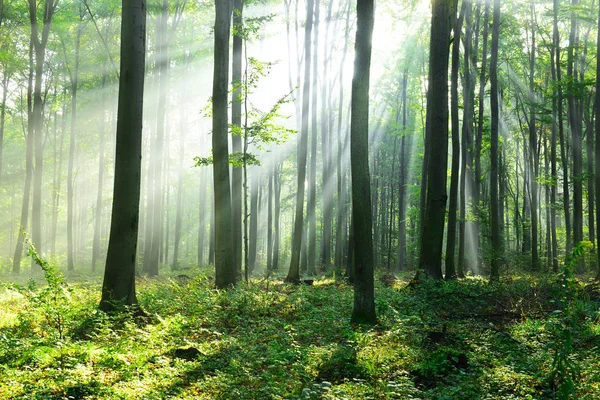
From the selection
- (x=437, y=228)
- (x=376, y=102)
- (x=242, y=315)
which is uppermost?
(x=376, y=102)

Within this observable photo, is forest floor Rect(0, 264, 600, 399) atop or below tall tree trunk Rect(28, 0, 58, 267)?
below

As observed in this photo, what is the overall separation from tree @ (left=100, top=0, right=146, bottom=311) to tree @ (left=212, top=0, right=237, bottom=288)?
11.8ft

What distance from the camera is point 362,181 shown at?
789 centimetres

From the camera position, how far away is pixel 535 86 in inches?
933

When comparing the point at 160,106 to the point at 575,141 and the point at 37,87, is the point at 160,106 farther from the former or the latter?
the point at 575,141

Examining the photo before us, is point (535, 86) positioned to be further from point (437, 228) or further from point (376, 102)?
point (437, 228)

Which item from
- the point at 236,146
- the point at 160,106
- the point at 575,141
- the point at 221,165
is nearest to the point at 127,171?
the point at 221,165

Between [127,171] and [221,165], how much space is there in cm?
396

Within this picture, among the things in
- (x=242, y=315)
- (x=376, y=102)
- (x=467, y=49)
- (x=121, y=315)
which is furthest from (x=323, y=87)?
(x=121, y=315)

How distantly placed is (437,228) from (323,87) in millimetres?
14111

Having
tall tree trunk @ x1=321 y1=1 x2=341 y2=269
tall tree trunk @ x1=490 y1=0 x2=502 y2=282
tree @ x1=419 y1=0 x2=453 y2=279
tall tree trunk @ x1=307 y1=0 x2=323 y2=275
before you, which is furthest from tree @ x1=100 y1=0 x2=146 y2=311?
tall tree trunk @ x1=321 y1=1 x2=341 y2=269

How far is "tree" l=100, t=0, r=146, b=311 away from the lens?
774 centimetres

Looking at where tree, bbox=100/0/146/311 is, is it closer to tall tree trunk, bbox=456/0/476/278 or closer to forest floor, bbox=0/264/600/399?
forest floor, bbox=0/264/600/399

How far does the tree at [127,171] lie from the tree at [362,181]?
4.10 meters
